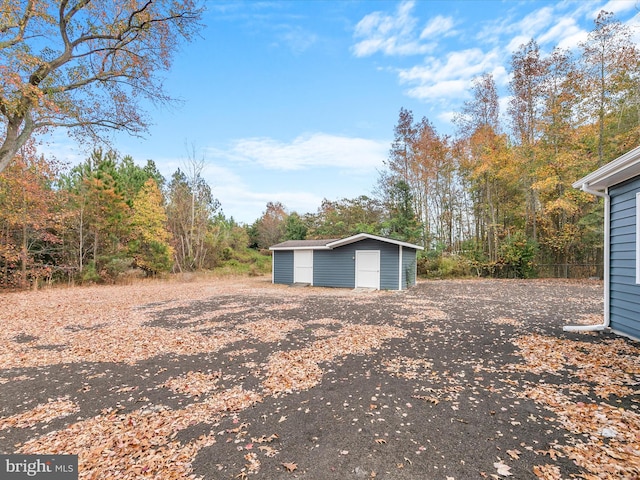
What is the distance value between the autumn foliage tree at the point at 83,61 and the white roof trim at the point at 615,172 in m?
9.75

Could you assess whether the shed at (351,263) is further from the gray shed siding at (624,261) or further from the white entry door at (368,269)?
the gray shed siding at (624,261)

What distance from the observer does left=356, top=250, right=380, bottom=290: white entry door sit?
12.8 m

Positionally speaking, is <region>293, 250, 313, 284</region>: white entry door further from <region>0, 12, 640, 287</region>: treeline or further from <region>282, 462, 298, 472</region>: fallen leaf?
<region>282, 462, 298, 472</region>: fallen leaf

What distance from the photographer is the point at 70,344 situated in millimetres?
4996

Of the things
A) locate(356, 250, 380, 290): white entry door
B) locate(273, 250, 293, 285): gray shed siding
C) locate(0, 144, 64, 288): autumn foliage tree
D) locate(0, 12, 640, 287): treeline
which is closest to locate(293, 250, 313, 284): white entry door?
locate(273, 250, 293, 285): gray shed siding

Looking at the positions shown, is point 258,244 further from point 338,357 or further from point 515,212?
point 338,357

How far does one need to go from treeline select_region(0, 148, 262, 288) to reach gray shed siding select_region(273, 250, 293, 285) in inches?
240

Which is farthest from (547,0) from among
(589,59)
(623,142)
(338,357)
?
(338,357)

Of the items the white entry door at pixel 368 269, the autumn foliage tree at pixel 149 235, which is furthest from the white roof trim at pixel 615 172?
the autumn foliage tree at pixel 149 235

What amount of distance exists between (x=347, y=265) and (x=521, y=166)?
1081 centimetres

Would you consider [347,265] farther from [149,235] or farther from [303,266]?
[149,235]

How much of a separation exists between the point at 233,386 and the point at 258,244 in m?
23.9

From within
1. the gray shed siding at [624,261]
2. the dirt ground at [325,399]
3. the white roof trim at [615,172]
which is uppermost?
the white roof trim at [615,172]

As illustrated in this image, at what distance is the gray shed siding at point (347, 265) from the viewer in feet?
41.2
